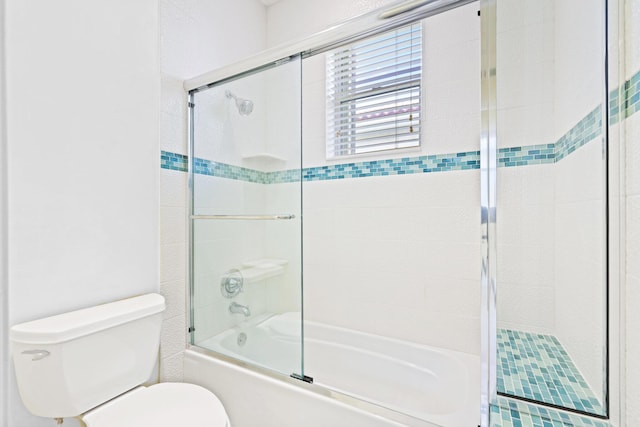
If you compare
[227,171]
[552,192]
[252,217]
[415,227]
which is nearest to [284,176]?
[252,217]

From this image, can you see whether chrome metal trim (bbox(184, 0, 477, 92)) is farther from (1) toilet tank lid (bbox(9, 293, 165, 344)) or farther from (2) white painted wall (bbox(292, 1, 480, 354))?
(1) toilet tank lid (bbox(9, 293, 165, 344))

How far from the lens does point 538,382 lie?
790 millimetres

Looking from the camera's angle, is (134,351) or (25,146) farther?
(134,351)

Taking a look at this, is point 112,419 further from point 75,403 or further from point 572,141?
point 572,141

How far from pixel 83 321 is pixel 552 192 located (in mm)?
1494

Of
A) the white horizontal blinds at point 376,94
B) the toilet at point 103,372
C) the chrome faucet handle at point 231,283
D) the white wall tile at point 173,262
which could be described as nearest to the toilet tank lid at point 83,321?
the toilet at point 103,372

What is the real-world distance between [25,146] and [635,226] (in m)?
1.75

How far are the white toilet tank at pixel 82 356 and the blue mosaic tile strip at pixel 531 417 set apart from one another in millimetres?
1232

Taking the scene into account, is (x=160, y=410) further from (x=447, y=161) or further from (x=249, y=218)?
(x=447, y=161)

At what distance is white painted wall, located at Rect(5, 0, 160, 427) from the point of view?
42.1 inches

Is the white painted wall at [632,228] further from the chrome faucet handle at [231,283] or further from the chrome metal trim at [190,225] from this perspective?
the chrome metal trim at [190,225]

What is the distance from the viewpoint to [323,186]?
2027mm

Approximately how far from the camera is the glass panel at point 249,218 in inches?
54.8

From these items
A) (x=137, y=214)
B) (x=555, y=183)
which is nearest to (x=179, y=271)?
(x=137, y=214)
